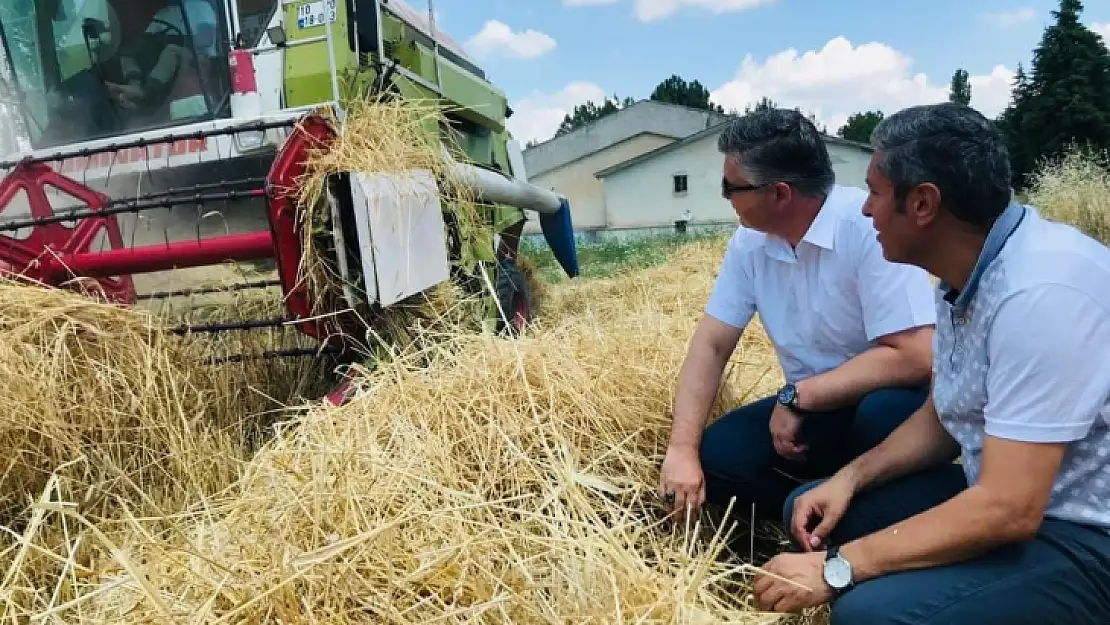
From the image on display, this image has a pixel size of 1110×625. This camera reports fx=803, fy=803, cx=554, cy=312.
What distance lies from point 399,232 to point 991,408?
2112mm

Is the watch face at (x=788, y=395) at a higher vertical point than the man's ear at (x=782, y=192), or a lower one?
lower

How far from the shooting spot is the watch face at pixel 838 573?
1.44m

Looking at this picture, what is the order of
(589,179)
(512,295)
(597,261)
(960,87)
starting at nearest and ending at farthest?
(512,295)
(597,261)
(589,179)
(960,87)

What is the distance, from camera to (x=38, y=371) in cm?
220

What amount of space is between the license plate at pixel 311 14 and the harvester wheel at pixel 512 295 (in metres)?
1.65

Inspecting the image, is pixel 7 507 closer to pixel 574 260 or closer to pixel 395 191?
pixel 395 191

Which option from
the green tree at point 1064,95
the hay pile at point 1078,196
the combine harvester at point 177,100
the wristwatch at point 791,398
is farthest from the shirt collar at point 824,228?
the green tree at point 1064,95

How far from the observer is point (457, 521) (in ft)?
5.46

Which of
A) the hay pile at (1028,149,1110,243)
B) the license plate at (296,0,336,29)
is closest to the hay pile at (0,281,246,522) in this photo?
the license plate at (296,0,336,29)

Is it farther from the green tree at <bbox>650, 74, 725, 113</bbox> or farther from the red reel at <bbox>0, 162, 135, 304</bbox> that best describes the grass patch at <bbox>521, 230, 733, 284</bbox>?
the green tree at <bbox>650, 74, 725, 113</bbox>

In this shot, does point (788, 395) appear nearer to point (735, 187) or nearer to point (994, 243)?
point (735, 187)

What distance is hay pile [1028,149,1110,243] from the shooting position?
9523 millimetres

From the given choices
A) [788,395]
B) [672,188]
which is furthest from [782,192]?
[672,188]

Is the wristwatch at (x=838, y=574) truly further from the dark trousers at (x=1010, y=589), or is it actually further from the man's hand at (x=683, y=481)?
the man's hand at (x=683, y=481)
